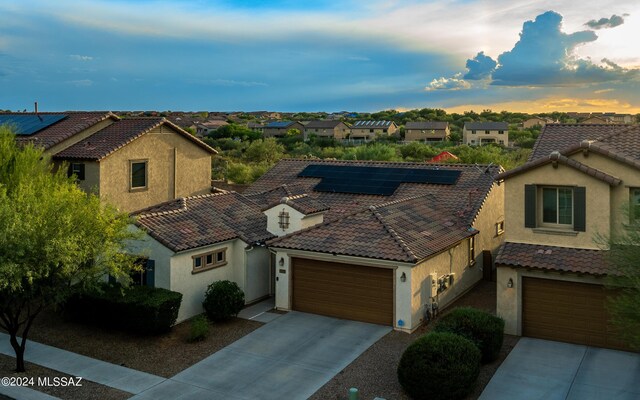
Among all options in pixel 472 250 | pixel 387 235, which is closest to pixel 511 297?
pixel 387 235

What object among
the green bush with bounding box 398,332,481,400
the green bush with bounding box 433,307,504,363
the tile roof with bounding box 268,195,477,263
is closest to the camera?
the green bush with bounding box 398,332,481,400

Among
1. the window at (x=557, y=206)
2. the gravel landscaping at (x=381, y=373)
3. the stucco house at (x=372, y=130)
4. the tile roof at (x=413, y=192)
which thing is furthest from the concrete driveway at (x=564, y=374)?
the stucco house at (x=372, y=130)

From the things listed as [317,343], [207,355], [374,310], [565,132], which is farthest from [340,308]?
[565,132]

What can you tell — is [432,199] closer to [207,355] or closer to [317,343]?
[317,343]

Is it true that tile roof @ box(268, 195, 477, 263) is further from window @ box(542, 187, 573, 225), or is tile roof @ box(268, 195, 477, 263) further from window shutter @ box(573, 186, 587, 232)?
window shutter @ box(573, 186, 587, 232)

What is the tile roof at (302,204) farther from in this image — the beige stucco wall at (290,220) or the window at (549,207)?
the window at (549,207)

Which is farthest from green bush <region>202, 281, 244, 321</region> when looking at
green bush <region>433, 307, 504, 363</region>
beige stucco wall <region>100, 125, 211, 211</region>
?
beige stucco wall <region>100, 125, 211, 211</region>

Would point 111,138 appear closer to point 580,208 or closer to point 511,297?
point 511,297
